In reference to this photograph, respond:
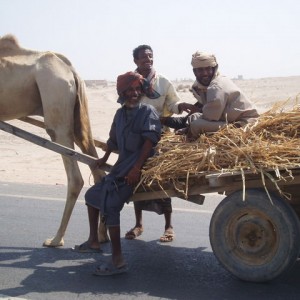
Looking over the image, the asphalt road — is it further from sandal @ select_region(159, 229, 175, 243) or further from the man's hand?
the man's hand

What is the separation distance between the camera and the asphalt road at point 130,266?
4.79 meters

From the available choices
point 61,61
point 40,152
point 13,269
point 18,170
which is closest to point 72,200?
point 13,269

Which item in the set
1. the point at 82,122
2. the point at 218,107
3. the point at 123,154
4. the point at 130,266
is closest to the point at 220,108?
the point at 218,107

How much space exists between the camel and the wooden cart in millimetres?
1763

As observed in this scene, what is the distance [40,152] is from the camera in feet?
48.7

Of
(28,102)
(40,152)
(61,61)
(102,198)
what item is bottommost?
(40,152)

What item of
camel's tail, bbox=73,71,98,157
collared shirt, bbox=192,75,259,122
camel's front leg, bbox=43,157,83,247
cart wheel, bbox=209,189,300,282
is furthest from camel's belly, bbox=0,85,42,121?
cart wheel, bbox=209,189,300,282

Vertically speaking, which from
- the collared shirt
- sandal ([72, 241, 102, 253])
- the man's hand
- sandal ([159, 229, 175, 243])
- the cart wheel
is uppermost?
the collared shirt

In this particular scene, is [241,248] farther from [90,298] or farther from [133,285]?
[90,298]

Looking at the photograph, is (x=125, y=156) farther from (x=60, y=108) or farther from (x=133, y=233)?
(x=133, y=233)

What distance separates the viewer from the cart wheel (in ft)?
15.3

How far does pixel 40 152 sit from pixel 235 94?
10146 millimetres

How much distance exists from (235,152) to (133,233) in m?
2.28

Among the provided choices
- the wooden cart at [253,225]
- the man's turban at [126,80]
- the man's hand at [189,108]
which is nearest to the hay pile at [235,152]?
the wooden cart at [253,225]
